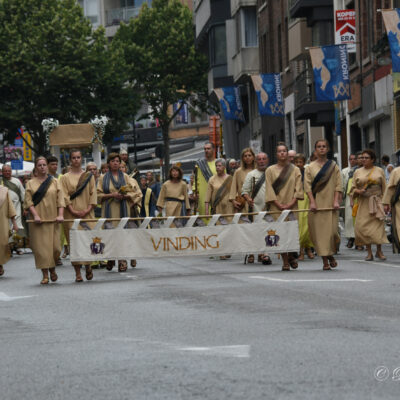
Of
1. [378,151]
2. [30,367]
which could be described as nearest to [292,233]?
[30,367]

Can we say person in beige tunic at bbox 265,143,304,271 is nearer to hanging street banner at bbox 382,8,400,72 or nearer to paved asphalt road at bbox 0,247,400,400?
paved asphalt road at bbox 0,247,400,400

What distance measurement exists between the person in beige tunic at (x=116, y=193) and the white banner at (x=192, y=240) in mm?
1873

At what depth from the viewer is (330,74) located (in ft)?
125

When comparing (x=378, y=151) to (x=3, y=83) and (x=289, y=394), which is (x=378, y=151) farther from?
(x=289, y=394)

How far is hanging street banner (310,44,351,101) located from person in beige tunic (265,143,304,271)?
18975mm

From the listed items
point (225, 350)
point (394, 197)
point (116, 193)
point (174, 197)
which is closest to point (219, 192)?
point (174, 197)

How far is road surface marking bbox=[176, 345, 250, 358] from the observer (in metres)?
8.59

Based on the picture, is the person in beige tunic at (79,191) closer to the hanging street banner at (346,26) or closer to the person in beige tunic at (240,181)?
the person in beige tunic at (240,181)

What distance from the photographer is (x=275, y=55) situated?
5600 cm

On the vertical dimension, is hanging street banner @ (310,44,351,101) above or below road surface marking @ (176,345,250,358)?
above

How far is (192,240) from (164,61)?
62.7m

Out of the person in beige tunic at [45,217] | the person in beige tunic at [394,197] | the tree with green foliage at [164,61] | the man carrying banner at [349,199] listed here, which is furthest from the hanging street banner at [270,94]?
the tree with green foliage at [164,61]

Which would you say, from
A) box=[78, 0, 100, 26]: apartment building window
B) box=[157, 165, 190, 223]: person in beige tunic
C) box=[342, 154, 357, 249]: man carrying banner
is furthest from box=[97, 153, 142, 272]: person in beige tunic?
box=[78, 0, 100, 26]: apartment building window

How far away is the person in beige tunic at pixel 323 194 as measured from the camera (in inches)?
732
